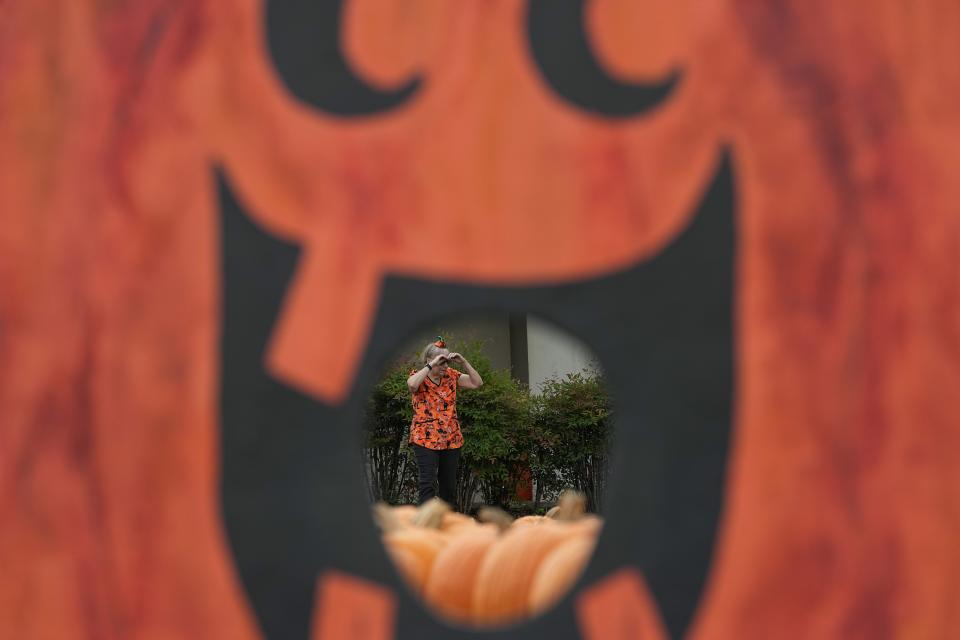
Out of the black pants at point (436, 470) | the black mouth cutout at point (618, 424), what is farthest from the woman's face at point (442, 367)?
the black mouth cutout at point (618, 424)

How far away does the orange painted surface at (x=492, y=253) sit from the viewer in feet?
6.69

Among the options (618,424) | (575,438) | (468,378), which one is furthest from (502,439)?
(618,424)

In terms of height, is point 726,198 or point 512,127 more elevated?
point 512,127

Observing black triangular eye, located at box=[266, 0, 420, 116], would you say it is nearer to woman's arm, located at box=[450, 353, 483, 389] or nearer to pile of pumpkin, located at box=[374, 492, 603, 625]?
pile of pumpkin, located at box=[374, 492, 603, 625]

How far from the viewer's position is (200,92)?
2098mm

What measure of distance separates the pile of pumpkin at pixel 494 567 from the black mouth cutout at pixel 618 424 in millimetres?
175

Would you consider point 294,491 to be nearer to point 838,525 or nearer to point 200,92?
point 200,92

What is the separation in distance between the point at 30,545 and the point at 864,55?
185 cm

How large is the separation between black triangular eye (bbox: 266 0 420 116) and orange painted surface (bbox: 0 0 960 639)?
0.03 metres

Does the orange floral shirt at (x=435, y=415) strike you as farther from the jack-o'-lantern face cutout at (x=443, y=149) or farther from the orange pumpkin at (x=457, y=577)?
the jack-o'-lantern face cutout at (x=443, y=149)

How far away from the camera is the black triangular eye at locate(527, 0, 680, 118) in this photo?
6.82ft

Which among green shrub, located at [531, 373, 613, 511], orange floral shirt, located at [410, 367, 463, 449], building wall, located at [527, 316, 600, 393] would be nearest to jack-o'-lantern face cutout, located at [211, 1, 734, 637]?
orange floral shirt, located at [410, 367, 463, 449]

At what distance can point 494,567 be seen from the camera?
94.2 inches

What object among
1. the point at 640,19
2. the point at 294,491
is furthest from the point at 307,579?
the point at 640,19
